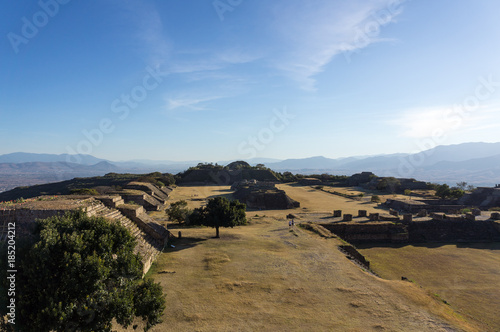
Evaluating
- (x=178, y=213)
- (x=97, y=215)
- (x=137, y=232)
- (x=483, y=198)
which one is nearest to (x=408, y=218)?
(x=178, y=213)

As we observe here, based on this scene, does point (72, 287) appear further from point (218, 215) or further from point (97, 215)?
point (218, 215)

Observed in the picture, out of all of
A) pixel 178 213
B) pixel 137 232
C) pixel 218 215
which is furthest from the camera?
pixel 178 213

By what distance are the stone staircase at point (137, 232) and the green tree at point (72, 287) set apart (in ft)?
19.5

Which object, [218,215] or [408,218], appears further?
[408,218]

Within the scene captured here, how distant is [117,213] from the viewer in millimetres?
17750

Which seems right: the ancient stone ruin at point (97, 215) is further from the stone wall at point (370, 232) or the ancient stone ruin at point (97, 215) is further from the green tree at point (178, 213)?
the stone wall at point (370, 232)

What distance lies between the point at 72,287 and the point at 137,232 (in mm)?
10105

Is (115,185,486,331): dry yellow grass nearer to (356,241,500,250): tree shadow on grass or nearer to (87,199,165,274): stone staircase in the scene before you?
(87,199,165,274): stone staircase

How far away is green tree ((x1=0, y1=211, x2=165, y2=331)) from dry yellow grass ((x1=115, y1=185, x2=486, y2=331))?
2.32 m

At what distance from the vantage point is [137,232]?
55.2ft

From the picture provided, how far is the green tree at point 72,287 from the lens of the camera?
22.3ft

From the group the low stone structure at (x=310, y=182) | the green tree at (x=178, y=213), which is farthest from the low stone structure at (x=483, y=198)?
the green tree at (x=178, y=213)

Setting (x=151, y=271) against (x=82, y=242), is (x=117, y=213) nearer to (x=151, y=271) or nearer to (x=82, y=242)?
(x=151, y=271)

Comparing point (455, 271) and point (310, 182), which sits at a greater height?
point (310, 182)
